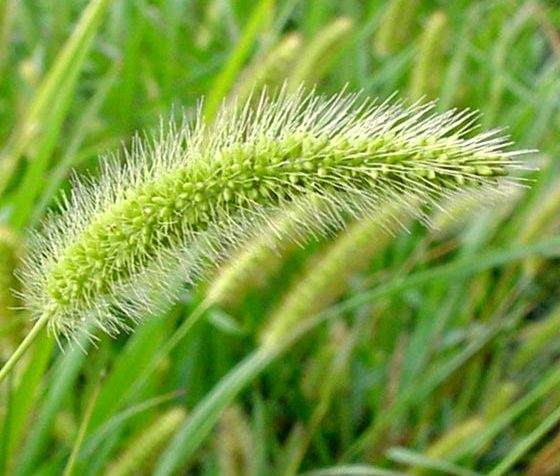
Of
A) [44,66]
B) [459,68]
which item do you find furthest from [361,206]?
Answer: [44,66]

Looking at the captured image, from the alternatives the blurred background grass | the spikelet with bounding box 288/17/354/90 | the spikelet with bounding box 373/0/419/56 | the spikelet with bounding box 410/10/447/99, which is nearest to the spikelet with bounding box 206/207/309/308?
the blurred background grass

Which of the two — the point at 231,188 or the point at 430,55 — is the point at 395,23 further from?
the point at 231,188

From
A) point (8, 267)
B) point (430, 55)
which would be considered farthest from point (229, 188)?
point (430, 55)

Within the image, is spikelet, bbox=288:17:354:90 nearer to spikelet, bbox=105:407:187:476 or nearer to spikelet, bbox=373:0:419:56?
spikelet, bbox=373:0:419:56

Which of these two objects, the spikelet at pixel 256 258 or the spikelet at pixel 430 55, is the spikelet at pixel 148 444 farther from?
the spikelet at pixel 430 55

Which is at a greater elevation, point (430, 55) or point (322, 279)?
point (430, 55)

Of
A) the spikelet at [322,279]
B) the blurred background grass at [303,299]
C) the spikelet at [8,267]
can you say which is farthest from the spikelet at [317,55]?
the spikelet at [8,267]
